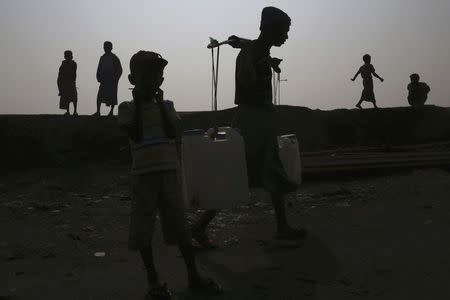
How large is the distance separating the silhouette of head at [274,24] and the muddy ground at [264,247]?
5.07ft

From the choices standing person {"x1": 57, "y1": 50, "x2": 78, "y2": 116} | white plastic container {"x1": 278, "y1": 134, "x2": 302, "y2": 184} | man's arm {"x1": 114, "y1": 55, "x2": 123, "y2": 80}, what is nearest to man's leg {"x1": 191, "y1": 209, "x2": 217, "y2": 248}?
white plastic container {"x1": 278, "y1": 134, "x2": 302, "y2": 184}

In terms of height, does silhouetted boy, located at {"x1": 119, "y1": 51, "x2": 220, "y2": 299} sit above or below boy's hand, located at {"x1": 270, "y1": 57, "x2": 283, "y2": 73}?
below

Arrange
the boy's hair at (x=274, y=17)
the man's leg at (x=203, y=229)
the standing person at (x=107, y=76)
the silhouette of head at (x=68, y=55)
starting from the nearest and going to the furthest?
the man's leg at (x=203, y=229) → the boy's hair at (x=274, y=17) → the standing person at (x=107, y=76) → the silhouette of head at (x=68, y=55)

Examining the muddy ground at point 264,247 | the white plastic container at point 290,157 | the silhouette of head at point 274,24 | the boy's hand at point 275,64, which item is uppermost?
the silhouette of head at point 274,24

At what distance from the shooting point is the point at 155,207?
292 cm

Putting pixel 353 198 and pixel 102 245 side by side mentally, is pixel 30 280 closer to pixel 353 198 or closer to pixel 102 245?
pixel 102 245

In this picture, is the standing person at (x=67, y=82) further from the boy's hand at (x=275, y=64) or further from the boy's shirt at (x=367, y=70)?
the boy's hand at (x=275, y=64)

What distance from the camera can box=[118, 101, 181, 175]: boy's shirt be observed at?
9.34ft

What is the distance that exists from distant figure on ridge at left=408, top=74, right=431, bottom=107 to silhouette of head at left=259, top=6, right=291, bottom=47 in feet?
26.0

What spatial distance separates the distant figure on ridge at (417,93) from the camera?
445 inches

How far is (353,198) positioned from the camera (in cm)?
563

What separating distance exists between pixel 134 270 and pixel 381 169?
437 centimetres

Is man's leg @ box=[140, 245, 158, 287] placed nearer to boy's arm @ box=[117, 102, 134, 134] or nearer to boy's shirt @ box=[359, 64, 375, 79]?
boy's arm @ box=[117, 102, 134, 134]

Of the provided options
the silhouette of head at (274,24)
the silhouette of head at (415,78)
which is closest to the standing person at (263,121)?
the silhouette of head at (274,24)
